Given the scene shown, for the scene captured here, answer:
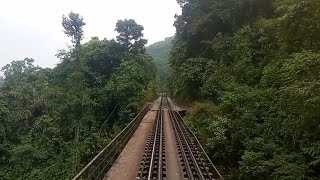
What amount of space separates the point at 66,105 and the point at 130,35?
1739 centimetres

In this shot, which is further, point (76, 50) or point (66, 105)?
point (76, 50)

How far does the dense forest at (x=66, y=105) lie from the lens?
105 feet

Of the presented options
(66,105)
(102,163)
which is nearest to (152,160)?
(102,163)

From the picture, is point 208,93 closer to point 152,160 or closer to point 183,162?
point 183,162

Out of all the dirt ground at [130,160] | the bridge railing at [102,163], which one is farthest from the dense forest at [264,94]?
the bridge railing at [102,163]

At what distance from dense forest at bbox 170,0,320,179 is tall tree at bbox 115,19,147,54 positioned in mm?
18143

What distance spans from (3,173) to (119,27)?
24.9 metres

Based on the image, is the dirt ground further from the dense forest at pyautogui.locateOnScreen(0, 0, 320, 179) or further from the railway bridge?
the dense forest at pyautogui.locateOnScreen(0, 0, 320, 179)

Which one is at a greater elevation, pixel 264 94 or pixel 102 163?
pixel 264 94

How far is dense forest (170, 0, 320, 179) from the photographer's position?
32.6ft

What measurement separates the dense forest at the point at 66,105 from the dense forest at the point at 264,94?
11284 millimetres

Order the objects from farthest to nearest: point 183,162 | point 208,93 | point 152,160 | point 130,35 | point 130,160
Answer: point 130,35
point 208,93
point 130,160
point 183,162
point 152,160

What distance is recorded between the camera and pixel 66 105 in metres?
33.6

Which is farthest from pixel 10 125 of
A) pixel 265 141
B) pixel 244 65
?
pixel 265 141
